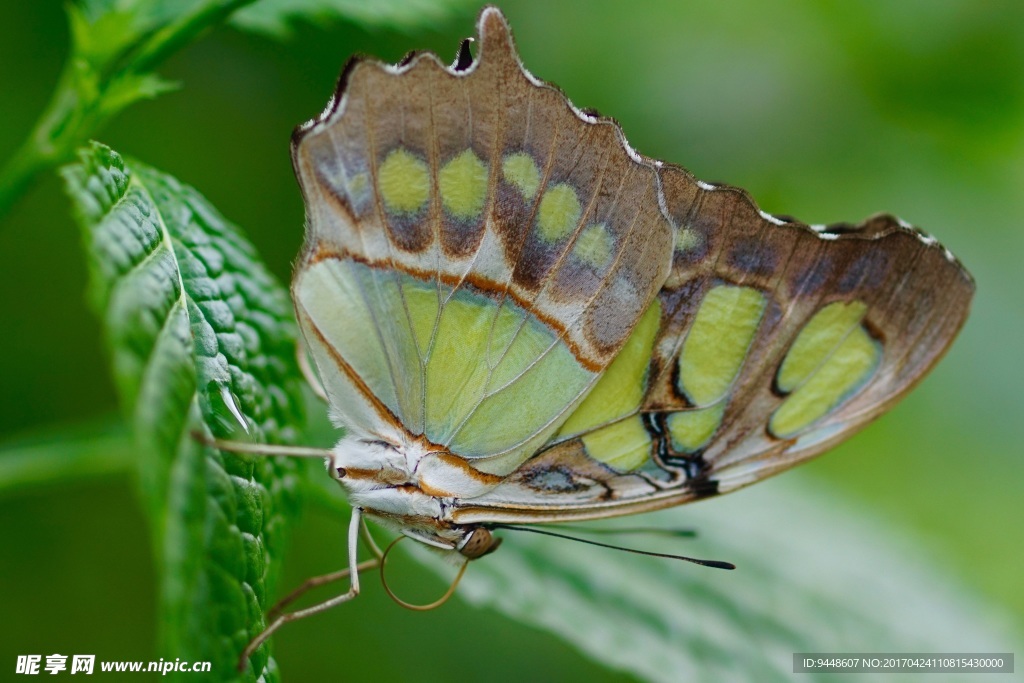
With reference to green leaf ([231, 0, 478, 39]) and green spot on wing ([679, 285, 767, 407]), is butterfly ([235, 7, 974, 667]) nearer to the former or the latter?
green spot on wing ([679, 285, 767, 407])

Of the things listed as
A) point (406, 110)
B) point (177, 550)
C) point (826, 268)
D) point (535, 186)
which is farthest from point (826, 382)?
point (177, 550)

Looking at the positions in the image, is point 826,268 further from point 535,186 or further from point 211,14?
point 211,14

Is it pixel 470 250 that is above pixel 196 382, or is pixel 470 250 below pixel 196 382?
above

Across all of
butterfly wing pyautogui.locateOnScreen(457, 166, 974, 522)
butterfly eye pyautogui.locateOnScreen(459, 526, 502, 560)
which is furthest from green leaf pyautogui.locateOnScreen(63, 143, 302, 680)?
butterfly wing pyautogui.locateOnScreen(457, 166, 974, 522)

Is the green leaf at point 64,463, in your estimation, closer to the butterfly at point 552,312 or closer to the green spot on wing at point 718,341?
the butterfly at point 552,312

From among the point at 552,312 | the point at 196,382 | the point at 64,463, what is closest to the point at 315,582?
the point at 64,463

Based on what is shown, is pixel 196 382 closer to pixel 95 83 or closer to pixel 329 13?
pixel 95 83
